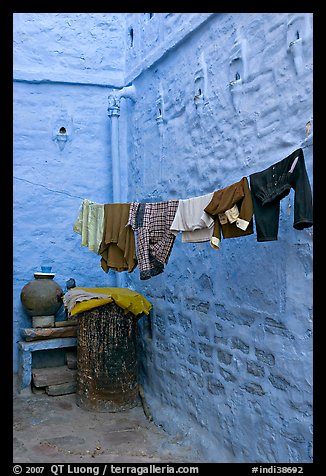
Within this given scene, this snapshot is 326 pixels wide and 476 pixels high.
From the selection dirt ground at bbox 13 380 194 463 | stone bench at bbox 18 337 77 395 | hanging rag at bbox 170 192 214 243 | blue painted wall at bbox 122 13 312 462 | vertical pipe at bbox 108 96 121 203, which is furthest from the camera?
vertical pipe at bbox 108 96 121 203

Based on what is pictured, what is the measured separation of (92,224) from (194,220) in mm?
1217

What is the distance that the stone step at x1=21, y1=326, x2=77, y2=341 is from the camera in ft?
19.2

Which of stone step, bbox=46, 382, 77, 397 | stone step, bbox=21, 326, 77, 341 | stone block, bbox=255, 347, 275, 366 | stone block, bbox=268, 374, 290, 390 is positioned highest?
stone block, bbox=255, 347, 275, 366

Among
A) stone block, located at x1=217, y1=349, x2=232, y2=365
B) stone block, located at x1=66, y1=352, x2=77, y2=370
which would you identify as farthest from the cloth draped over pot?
stone block, located at x1=217, y1=349, x2=232, y2=365

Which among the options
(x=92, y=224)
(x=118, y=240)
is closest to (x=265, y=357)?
(x=118, y=240)

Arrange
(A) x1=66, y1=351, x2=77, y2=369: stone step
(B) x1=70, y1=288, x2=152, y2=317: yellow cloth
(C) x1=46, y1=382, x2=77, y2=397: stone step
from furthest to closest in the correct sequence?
(A) x1=66, y1=351, x2=77, y2=369: stone step
(C) x1=46, y1=382, x2=77, y2=397: stone step
(B) x1=70, y1=288, x2=152, y2=317: yellow cloth

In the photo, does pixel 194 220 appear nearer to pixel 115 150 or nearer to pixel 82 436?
pixel 82 436

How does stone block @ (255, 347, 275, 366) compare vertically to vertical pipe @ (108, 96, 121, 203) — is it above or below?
below

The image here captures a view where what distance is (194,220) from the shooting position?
12.1 feet

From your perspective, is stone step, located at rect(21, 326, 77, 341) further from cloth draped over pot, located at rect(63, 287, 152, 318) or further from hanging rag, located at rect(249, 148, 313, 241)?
hanging rag, located at rect(249, 148, 313, 241)

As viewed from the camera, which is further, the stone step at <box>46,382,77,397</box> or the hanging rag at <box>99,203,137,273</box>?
the stone step at <box>46,382,77,397</box>
